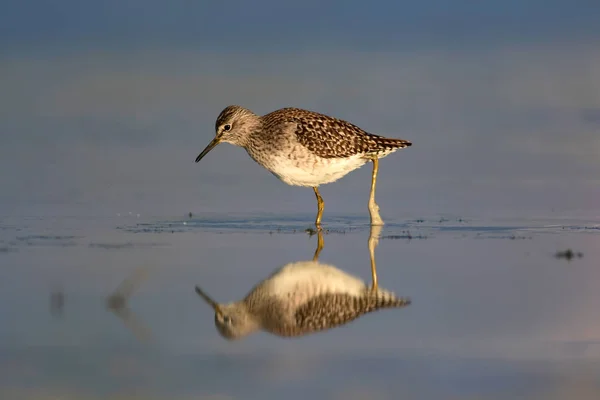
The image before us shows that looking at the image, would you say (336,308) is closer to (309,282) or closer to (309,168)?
(309,282)

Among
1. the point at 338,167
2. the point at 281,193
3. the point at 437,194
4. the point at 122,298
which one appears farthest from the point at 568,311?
the point at 281,193

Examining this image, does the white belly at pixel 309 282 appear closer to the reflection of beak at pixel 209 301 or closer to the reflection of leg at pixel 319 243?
the reflection of beak at pixel 209 301

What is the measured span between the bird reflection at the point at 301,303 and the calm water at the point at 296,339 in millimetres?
155

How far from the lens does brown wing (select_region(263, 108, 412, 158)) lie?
15984 mm

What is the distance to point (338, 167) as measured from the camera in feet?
53.4

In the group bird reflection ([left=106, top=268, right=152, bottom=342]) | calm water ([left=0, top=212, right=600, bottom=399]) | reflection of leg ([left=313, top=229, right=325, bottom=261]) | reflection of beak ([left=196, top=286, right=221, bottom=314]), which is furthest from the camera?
reflection of leg ([left=313, top=229, right=325, bottom=261])

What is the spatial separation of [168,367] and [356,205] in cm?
1021

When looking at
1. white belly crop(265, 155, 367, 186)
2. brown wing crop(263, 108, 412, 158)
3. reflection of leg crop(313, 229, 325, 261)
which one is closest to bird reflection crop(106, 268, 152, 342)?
reflection of leg crop(313, 229, 325, 261)

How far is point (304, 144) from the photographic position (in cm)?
1592

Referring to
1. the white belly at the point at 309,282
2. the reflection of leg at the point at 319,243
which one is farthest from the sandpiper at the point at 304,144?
the white belly at the point at 309,282

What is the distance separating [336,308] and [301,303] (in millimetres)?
360

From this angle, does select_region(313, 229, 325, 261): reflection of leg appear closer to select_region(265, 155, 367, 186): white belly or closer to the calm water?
the calm water

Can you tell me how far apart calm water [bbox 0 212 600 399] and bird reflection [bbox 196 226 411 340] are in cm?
16

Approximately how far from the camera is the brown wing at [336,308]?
8.70 metres
